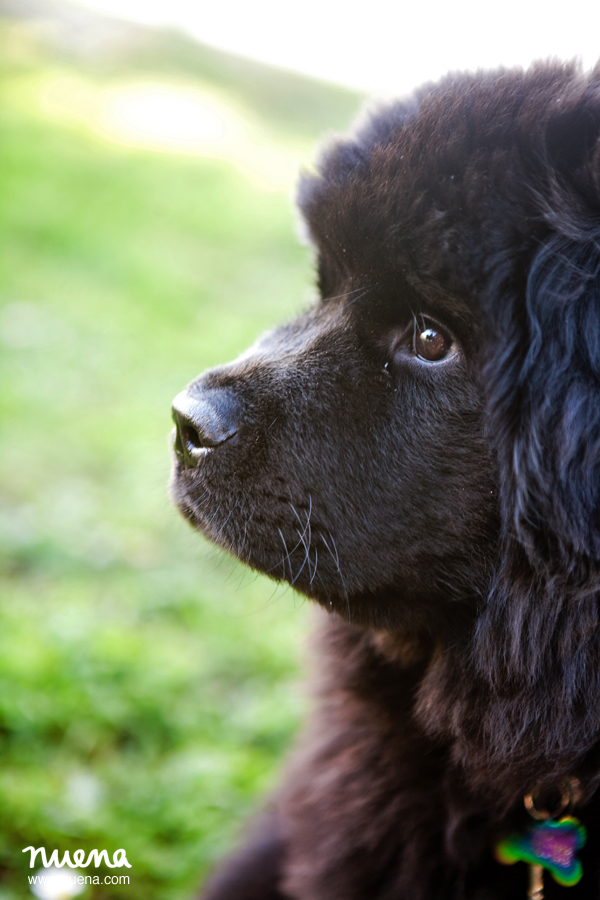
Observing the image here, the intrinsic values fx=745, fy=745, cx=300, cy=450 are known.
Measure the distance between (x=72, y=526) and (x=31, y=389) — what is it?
5.82ft

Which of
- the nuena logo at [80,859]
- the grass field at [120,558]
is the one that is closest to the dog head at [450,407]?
the grass field at [120,558]

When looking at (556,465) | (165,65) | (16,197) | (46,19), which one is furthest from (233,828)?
(165,65)

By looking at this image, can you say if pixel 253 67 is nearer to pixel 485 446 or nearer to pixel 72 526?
pixel 72 526

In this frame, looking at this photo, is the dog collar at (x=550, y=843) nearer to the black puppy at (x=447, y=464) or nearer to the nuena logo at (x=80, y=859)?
the black puppy at (x=447, y=464)

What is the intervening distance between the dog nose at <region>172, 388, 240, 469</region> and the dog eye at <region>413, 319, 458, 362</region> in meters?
0.44

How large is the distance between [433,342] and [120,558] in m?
2.65

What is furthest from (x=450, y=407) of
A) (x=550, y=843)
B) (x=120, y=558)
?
(x=120, y=558)

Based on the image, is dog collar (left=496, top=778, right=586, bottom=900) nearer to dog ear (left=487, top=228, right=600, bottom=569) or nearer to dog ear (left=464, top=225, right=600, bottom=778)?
dog ear (left=464, top=225, right=600, bottom=778)

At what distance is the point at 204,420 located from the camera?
66.5 inches

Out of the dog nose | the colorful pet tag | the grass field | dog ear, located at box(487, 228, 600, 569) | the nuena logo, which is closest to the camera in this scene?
dog ear, located at box(487, 228, 600, 569)

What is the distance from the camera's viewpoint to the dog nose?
1.69 metres

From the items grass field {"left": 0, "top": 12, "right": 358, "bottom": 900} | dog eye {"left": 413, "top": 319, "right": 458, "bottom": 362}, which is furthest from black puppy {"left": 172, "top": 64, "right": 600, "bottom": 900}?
grass field {"left": 0, "top": 12, "right": 358, "bottom": 900}

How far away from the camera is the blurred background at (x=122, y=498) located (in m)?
2.42

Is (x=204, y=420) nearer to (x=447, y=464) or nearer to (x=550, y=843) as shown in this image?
(x=447, y=464)
